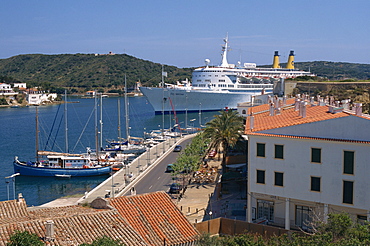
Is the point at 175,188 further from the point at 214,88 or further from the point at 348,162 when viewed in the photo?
the point at 214,88

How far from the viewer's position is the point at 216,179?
23531mm

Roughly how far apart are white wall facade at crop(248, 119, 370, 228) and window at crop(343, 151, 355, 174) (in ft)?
0.29

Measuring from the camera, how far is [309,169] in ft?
46.4

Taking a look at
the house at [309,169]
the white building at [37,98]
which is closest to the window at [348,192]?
the house at [309,169]

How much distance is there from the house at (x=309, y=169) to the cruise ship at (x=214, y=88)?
184 feet

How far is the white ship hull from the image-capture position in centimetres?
7525

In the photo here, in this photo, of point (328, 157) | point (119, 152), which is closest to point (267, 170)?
point (328, 157)

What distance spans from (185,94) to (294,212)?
2460 inches

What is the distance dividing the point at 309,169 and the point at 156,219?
579 centimetres

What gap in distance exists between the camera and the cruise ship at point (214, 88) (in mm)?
76375

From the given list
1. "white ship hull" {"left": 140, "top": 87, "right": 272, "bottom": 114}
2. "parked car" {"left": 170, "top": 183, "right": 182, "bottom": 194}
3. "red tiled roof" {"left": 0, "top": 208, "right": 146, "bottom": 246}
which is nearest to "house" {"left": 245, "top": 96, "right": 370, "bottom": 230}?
"red tiled roof" {"left": 0, "top": 208, "right": 146, "bottom": 246}

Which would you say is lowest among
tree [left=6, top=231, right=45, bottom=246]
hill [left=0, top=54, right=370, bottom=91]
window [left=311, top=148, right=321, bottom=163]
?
tree [left=6, top=231, right=45, bottom=246]

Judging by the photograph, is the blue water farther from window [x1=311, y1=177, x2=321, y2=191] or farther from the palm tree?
window [x1=311, y1=177, x2=321, y2=191]

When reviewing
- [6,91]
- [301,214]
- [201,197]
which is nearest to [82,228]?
[301,214]
